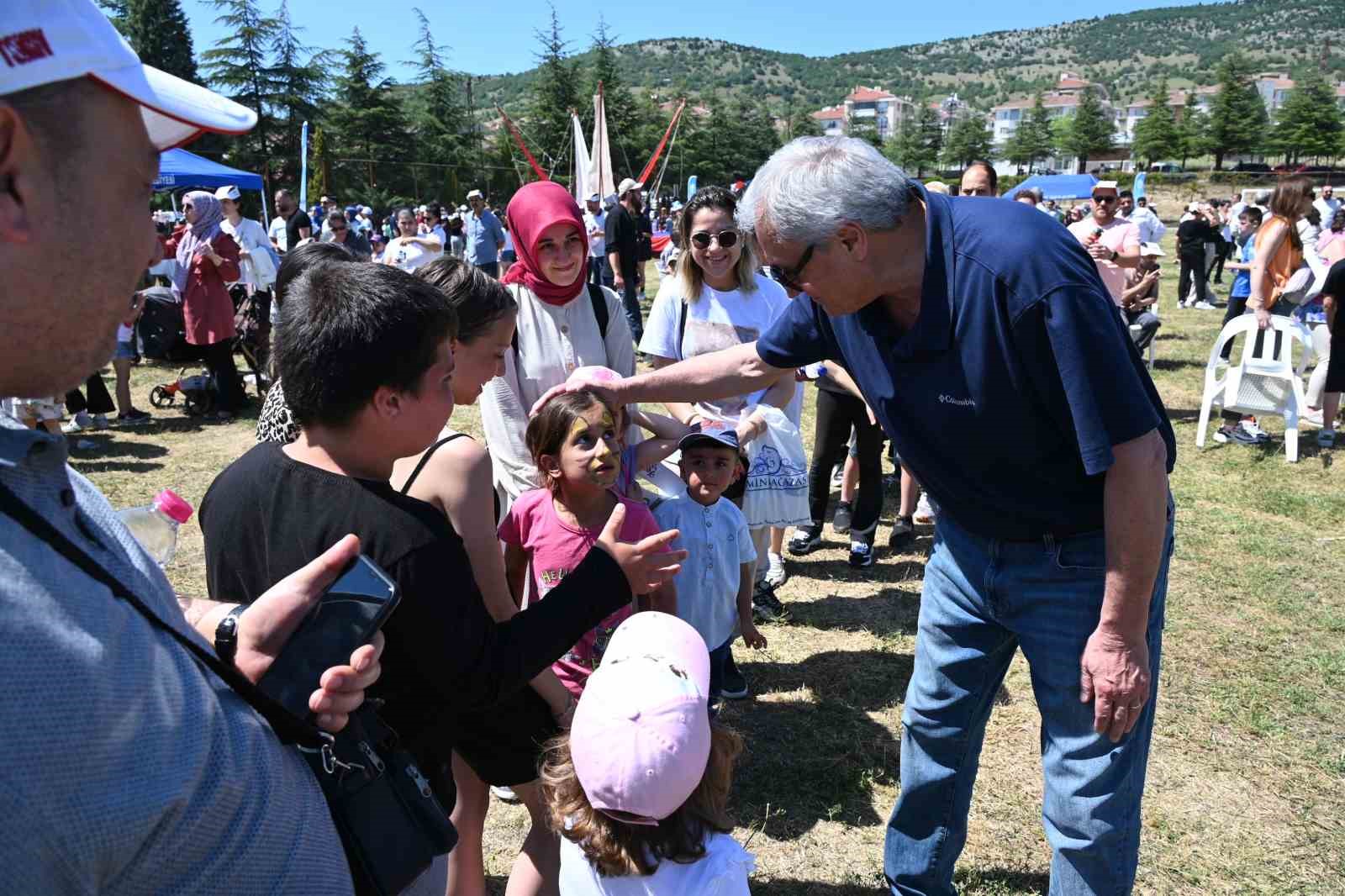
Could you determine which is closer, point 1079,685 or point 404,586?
→ point 404,586

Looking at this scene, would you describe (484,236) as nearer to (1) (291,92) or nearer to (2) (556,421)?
(2) (556,421)

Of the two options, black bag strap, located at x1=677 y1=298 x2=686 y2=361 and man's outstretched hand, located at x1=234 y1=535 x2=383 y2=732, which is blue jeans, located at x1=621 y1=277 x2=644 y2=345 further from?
man's outstretched hand, located at x1=234 y1=535 x2=383 y2=732

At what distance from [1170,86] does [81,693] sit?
190670 mm

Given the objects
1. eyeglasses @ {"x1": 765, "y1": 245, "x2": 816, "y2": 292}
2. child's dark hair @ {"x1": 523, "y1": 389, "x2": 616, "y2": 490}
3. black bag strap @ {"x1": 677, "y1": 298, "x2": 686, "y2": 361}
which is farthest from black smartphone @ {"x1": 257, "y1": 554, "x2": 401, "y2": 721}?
black bag strap @ {"x1": 677, "y1": 298, "x2": 686, "y2": 361}

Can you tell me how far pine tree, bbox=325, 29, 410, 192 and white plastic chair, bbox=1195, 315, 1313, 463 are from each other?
1718 inches

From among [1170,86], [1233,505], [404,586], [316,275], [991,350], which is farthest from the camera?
[1170,86]

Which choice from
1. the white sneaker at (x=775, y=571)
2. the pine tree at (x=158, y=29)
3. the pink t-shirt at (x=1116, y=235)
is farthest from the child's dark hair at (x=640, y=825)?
the pine tree at (x=158, y=29)

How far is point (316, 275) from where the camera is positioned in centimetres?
158

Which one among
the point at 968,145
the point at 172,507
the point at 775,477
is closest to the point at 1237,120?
the point at 968,145

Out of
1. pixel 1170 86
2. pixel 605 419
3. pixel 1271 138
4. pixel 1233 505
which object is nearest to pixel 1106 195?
pixel 1233 505

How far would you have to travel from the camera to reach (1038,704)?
2.23 meters

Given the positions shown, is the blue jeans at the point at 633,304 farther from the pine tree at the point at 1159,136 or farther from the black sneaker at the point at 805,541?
the pine tree at the point at 1159,136

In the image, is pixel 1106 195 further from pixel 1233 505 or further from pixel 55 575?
pixel 55 575

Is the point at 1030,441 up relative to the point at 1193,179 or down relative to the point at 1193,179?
down
